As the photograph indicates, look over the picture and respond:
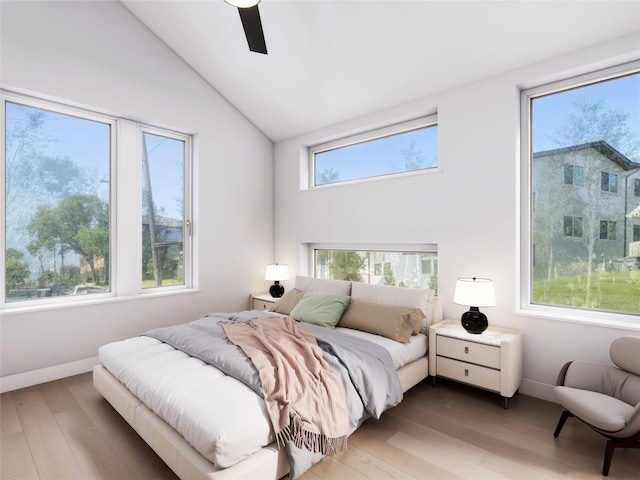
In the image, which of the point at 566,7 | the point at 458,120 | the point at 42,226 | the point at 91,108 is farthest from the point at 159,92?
the point at 566,7

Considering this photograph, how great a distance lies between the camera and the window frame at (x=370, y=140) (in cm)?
350

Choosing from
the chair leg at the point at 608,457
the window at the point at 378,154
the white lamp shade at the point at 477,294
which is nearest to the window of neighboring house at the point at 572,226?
the white lamp shade at the point at 477,294

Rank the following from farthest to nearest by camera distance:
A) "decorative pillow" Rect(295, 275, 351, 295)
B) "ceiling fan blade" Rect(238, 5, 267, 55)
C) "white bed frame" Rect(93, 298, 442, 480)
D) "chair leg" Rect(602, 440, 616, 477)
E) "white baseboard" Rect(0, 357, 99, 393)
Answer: "decorative pillow" Rect(295, 275, 351, 295) → "white baseboard" Rect(0, 357, 99, 393) → "ceiling fan blade" Rect(238, 5, 267, 55) → "chair leg" Rect(602, 440, 616, 477) → "white bed frame" Rect(93, 298, 442, 480)

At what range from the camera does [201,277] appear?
412 cm

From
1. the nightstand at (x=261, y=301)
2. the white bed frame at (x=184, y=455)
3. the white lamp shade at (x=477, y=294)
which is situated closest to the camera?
the white bed frame at (x=184, y=455)

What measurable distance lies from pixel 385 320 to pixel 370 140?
2.21 metres

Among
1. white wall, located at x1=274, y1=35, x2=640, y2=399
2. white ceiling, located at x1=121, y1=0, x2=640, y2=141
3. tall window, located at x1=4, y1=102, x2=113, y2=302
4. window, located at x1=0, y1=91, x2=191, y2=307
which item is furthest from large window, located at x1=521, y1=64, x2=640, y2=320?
tall window, located at x1=4, y1=102, x2=113, y2=302

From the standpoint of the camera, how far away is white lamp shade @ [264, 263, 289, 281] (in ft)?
14.3

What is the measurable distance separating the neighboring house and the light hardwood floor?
3.84 ft

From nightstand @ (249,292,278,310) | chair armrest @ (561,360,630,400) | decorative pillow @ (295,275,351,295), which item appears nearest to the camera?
chair armrest @ (561,360,630,400)

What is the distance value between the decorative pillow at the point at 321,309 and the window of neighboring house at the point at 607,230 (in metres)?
2.10

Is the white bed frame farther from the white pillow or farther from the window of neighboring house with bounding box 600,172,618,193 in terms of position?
the window of neighboring house with bounding box 600,172,618,193

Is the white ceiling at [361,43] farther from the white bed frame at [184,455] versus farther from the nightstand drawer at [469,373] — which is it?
the white bed frame at [184,455]

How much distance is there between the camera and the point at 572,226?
→ 2.75m
